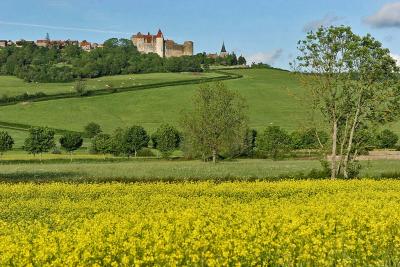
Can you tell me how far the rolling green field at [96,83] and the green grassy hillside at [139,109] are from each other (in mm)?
11641

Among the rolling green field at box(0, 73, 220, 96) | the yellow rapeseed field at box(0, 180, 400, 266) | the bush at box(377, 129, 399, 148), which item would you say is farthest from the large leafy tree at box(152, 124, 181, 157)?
the yellow rapeseed field at box(0, 180, 400, 266)

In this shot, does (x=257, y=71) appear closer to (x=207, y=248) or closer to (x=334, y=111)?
(x=334, y=111)

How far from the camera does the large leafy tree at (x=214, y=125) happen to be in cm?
7600

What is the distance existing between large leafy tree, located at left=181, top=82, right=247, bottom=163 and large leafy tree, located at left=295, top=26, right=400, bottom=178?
1451 inches

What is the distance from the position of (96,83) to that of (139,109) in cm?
3073

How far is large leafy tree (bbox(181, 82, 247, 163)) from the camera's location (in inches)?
2992

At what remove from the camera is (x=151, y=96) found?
465 ft

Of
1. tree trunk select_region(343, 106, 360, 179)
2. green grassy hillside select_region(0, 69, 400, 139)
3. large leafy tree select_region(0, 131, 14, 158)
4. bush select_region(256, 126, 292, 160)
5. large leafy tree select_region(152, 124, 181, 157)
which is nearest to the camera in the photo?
tree trunk select_region(343, 106, 360, 179)

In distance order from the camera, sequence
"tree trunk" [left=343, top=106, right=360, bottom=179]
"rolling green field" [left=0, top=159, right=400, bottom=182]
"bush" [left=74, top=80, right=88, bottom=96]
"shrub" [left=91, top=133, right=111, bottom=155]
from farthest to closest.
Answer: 1. "bush" [left=74, top=80, right=88, bottom=96]
2. "shrub" [left=91, top=133, right=111, bottom=155]
3. "rolling green field" [left=0, top=159, right=400, bottom=182]
4. "tree trunk" [left=343, top=106, right=360, bottom=179]

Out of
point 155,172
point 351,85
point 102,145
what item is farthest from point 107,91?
point 351,85

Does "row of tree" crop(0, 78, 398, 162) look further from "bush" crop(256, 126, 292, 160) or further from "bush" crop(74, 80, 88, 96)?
"bush" crop(74, 80, 88, 96)

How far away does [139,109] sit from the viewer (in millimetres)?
132250

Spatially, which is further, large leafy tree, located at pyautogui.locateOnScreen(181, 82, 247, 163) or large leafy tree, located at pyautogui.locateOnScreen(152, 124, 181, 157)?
large leafy tree, located at pyautogui.locateOnScreen(152, 124, 181, 157)

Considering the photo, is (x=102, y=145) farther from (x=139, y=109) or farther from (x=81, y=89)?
(x=81, y=89)
